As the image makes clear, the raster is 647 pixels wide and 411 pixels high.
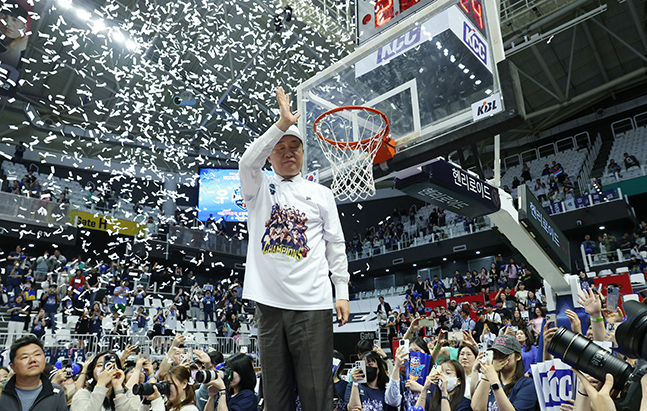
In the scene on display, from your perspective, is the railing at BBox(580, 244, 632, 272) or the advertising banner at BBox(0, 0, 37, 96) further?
the railing at BBox(580, 244, 632, 272)

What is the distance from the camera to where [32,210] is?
16.9 meters

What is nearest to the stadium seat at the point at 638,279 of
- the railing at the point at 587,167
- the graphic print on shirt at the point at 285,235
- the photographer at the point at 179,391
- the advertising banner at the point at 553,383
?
the railing at the point at 587,167

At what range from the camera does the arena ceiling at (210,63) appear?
16172 mm

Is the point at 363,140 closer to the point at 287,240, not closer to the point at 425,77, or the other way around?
the point at 425,77

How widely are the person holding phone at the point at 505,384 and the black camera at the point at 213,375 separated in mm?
1868

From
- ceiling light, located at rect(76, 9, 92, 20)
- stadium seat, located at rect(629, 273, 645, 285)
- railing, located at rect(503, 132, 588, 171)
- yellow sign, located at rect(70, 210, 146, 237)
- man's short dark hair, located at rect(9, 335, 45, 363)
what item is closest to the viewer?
man's short dark hair, located at rect(9, 335, 45, 363)

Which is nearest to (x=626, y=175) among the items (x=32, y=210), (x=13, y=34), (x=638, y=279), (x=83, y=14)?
(x=638, y=279)

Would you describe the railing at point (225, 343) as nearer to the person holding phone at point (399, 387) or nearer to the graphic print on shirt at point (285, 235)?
the person holding phone at point (399, 387)

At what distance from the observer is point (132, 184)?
23.7 meters

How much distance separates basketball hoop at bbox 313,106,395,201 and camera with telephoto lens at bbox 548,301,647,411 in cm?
273

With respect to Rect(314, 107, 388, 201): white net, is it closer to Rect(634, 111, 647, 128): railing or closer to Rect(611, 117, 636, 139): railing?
Rect(611, 117, 636, 139): railing

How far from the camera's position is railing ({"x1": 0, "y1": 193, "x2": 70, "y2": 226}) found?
1647cm

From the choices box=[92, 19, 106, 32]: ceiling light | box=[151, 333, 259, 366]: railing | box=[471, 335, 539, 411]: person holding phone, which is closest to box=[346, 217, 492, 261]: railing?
box=[151, 333, 259, 366]: railing

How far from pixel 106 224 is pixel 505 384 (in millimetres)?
18451
